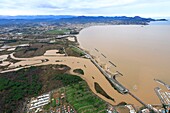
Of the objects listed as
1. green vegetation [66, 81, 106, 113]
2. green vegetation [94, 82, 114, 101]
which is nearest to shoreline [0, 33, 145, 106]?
green vegetation [94, 82, 114, 101]

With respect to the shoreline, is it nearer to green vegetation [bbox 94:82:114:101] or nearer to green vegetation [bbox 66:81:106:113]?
green vegetation [bbox 94:82:114:101]

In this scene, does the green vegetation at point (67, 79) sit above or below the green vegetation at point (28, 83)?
above

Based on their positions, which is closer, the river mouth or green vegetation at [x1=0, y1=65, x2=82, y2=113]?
green vegetation at [x1=0, y1=65, x2=82, y2=113]

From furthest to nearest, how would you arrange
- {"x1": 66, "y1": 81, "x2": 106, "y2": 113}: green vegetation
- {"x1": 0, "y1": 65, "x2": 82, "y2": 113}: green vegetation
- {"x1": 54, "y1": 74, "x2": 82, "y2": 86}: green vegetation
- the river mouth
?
1. {"x1": 54, "y1": 74, "x2": 82, "y2": 86}: green vegetation
2. the river mouth
3. {"x1": 0, "y1": 65, "x2": 82, "y2": 113}: green vegetation
4. {"x1": 66, "y1": 81, "x2": 106, "y2": 113}: green vegetation

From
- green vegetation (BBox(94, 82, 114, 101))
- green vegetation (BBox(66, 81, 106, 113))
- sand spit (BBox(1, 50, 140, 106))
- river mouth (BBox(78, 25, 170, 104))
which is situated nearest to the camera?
green vegetation (BBox(66, 81, 106, 113))

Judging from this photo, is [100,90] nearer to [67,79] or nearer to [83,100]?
[83,100]

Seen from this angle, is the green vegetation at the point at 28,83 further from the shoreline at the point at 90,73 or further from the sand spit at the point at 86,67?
the sand spit at the point at 86,67

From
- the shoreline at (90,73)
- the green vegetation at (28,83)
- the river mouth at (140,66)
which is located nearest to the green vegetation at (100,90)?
the shoreline at (90,73)
